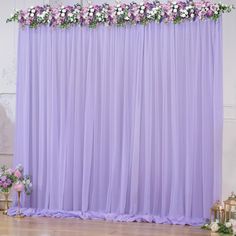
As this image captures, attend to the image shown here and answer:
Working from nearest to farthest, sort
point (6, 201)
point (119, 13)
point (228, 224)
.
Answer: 1. point (228, 224)
2. point (119, 13)
3. point (6, 201)

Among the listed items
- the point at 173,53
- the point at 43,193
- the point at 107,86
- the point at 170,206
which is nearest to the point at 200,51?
the point at 173,53

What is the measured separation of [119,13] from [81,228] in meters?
2.71

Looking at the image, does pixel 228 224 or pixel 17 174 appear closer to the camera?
pixel 228 224

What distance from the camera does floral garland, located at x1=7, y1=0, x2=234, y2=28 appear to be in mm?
6438

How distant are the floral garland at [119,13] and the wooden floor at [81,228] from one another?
2.52m

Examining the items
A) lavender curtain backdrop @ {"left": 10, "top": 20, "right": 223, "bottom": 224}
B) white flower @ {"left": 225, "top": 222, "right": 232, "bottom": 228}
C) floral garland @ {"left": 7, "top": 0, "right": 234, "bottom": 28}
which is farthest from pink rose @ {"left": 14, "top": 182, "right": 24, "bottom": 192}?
white flower @ {"left": 225, "top": 222, "right": 232, "bottom": 228}

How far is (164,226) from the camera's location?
621cm

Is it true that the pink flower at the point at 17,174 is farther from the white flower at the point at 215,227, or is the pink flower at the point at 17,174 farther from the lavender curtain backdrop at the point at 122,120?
the white flower at the point at 215,227

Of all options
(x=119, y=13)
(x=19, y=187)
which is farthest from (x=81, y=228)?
(x=119, y=13)

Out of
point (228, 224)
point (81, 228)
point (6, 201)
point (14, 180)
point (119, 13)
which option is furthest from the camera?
point (6, 201)

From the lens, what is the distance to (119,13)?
263 inches

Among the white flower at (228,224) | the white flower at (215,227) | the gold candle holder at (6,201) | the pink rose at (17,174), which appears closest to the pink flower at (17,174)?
the pink rose at (17,174)

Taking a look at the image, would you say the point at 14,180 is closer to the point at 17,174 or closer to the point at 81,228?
the point at 17,174

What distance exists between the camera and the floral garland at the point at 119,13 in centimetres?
644
